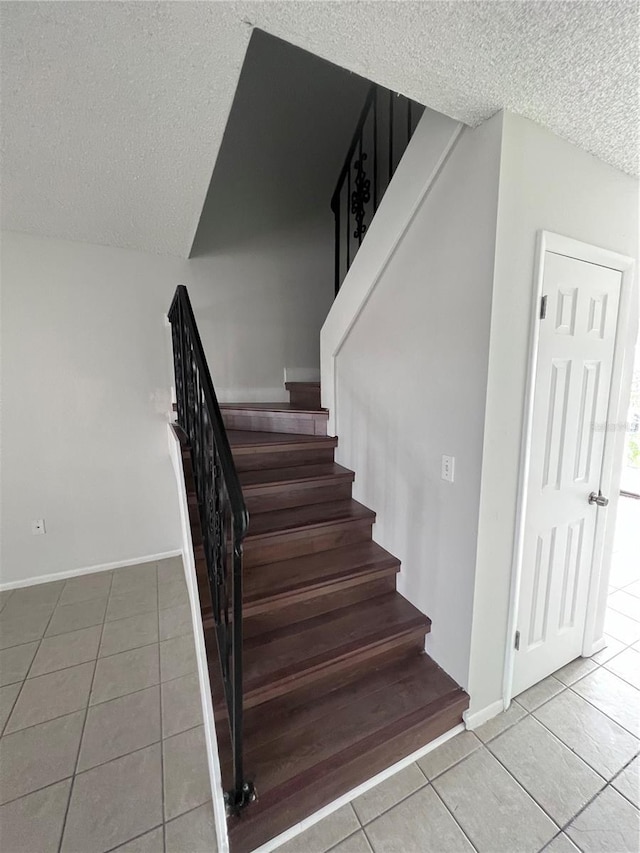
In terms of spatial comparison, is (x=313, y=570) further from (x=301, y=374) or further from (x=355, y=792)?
(x=301, y=374)

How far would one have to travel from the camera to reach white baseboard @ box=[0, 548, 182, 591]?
2619mm

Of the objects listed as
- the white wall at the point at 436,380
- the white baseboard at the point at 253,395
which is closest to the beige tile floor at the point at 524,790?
the white wall at the point at 436,380

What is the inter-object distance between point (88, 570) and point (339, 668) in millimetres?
2403

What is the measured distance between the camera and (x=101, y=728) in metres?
1.52

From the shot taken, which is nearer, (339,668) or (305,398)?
(339,668)

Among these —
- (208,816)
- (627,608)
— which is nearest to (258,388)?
(208,816)

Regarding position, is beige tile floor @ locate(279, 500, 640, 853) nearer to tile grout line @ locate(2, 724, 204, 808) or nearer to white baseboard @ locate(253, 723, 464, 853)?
white baseboard @ locate(253, 723, 464, 853)

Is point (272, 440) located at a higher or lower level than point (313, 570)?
higher

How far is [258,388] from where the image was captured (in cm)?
324

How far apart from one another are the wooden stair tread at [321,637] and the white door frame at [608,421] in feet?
1.53

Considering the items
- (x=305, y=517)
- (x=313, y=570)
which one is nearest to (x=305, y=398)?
(x=305, y=517)

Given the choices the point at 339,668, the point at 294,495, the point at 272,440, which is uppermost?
the point at 272,440

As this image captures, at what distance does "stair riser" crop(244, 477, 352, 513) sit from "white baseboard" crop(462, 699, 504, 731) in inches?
45.7

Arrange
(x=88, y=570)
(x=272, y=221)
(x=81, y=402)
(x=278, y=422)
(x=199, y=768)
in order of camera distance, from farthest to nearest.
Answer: (x=272, y=221), (x=88, y=570), (x=81, y=402), (x=278, y=422), (x=199, y=768)
